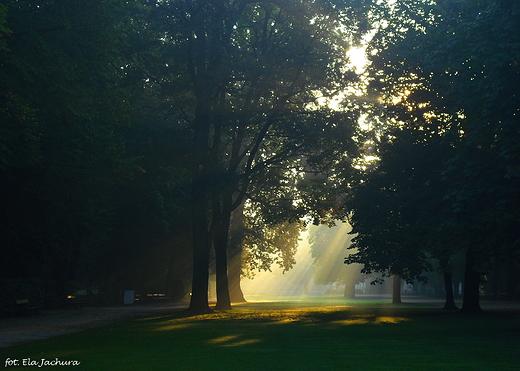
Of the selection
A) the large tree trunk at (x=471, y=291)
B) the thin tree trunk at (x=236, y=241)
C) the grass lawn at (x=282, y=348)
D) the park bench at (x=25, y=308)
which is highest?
the thin tree trunk at (x=236, y=241)

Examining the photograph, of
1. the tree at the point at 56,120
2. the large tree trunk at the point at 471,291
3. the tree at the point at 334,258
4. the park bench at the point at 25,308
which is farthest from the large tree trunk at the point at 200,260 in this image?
the tree at the point at 334,258

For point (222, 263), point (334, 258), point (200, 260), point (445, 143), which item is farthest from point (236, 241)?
point (334, 258)

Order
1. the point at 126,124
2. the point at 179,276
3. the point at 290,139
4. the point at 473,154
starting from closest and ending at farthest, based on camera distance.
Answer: the point at 473,154, the point at 126,124, the point at 290,139, the point at 179,276

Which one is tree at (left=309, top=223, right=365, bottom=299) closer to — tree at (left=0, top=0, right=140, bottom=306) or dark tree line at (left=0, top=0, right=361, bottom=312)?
dark tree line at (left=0, top=0, right=361, bottom=312)

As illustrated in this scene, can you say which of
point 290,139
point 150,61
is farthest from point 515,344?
point 150,61

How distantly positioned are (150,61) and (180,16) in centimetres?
289

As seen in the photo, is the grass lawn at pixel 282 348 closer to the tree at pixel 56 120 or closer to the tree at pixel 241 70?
the tree at pixel 56 120

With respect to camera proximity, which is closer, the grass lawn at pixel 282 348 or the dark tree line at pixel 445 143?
the grass lawn at pixel 282 348

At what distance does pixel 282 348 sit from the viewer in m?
15.5

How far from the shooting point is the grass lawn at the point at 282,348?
12383mm

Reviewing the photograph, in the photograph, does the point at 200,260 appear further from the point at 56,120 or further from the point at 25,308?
the point at 56,120

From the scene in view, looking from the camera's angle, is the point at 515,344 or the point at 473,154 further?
the point at 473,154

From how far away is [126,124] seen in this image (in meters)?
28.7

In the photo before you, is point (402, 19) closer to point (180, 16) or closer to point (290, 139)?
point (290, 139)
